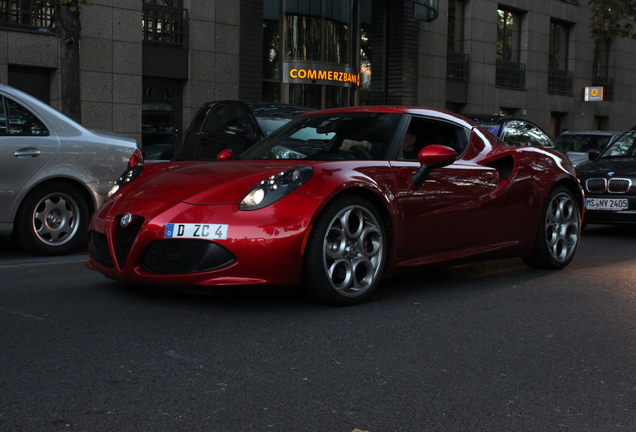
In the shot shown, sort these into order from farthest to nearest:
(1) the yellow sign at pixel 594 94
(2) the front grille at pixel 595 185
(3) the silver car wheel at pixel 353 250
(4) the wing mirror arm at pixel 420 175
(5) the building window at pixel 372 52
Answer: (1) the yellow sign at pixel 594 94, (5) the building window at pixel 372 52, (2) the front grille at pixel 595 185, (4) the wing mirror arm at pixel 420 175, (3) the silver car wheel at pixel 353 250

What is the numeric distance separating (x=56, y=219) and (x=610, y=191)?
6.39 m

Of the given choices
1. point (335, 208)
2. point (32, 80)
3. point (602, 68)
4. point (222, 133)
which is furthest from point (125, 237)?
point (602, 68)

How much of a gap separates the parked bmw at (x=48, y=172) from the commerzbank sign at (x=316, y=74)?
1368cm

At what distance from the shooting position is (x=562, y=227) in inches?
269

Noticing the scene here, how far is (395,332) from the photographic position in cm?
447

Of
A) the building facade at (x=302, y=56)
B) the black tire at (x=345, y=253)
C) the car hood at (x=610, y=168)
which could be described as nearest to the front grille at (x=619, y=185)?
the car hood at (x=610, y=168)

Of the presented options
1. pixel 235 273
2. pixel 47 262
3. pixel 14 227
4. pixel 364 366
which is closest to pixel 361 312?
pixel 235 273

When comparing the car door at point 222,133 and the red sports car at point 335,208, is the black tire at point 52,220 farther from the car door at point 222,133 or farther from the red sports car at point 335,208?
→ the car door at point 222,133

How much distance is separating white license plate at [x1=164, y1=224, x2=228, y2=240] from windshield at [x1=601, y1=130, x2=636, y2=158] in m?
7.88

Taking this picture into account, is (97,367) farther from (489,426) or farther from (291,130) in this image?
(291,130)

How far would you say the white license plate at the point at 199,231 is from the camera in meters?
4.64

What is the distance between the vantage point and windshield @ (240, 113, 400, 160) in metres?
5.49

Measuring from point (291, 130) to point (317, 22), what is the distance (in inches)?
631

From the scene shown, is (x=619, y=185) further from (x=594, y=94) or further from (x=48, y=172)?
(x=594, y=94)
